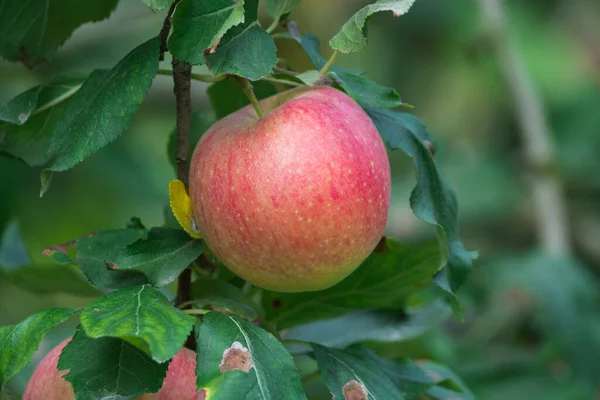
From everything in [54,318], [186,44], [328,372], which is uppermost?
[186,44]

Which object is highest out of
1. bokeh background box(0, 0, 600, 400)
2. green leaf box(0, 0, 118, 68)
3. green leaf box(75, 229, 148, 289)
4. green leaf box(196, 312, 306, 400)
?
green leaf box(0, 0, 118, 68)

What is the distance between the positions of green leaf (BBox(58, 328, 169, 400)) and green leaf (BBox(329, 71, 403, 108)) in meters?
0.30

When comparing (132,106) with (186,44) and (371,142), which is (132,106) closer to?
(186,44)

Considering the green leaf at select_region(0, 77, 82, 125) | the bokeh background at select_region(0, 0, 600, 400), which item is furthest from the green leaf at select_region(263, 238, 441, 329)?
the bokeh background at select_region(0, 0, 600, 400)

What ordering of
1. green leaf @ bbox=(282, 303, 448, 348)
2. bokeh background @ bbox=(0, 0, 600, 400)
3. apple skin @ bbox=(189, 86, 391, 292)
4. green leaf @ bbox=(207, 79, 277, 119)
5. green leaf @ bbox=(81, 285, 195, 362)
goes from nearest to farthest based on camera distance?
green leaf @ bbox=(81, 285, 195, 362) < apple skin @ bbox=(189, 86, 391, 292) < green leaf @ bbox=(207, 79, 277, 119) < green leaf @ bbox=(282, 303, 448, 348) < bokeh background @ bbox=(0, 0, 600, 400)

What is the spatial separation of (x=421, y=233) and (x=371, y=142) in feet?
5.62

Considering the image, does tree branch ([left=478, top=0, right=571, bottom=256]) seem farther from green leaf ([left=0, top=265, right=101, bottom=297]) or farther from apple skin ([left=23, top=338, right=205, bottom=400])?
apple skin ([left=23, top=338, right=205, bottom=400])

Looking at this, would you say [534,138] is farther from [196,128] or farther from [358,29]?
[358,29]

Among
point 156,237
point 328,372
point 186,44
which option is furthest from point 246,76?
point 328,372

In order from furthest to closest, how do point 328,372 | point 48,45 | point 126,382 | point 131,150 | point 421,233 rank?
1. point 131,150
2. point 421,233
3. point 48,45
4. point 328,372
5. point 126,382

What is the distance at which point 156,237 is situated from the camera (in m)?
0.78

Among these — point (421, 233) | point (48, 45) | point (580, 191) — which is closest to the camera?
point (48, 45)

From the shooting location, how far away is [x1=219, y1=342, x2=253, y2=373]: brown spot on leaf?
0.67 meters

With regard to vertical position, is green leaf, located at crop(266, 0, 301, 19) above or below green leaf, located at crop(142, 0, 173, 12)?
below
